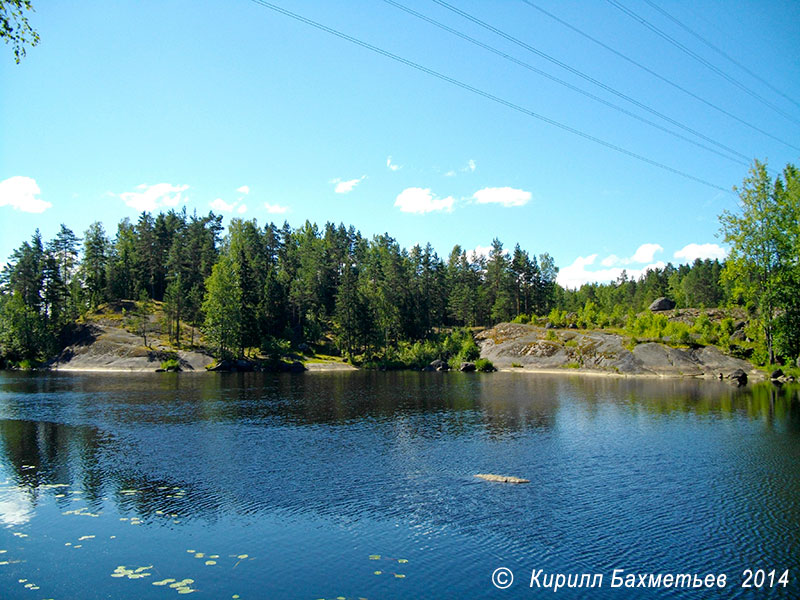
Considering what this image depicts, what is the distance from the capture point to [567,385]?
76.8m

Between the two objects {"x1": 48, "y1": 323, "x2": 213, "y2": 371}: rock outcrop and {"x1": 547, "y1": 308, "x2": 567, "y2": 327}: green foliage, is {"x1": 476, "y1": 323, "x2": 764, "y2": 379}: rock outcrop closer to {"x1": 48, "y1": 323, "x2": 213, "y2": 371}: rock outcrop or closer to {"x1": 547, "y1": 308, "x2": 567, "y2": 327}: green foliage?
{"x1": 547, "y1": 308, "x2": 567, "y2": 327}: green foliage

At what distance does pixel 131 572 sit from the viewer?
17.1 m

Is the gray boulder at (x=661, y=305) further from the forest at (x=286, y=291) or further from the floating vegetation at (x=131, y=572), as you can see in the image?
the floating vegetation at (x=131, y=572)

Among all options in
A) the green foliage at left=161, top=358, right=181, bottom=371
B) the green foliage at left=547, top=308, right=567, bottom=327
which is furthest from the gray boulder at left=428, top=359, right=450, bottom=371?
the green foliage at left=161, top=358, right=181, bottom=371

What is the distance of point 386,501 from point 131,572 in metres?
10.8

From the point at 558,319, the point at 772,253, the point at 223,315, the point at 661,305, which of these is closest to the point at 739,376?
the point at 772,253

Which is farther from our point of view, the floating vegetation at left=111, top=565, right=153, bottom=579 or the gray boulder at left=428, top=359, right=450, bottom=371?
the gray boulder at left=428, top=359, right=450, bottom=371

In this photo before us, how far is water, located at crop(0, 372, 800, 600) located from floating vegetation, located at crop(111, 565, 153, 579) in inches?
2.8

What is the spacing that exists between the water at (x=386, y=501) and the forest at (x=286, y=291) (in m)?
54.1

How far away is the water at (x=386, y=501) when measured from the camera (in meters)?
17.2

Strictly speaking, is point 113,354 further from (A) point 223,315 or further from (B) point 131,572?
(B) point 131,572

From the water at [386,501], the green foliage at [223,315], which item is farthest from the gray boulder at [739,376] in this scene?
the green foliage at [223,315]

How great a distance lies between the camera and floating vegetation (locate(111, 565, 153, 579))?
1683 centimetres

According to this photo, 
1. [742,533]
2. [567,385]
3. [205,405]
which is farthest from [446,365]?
[742,533]
